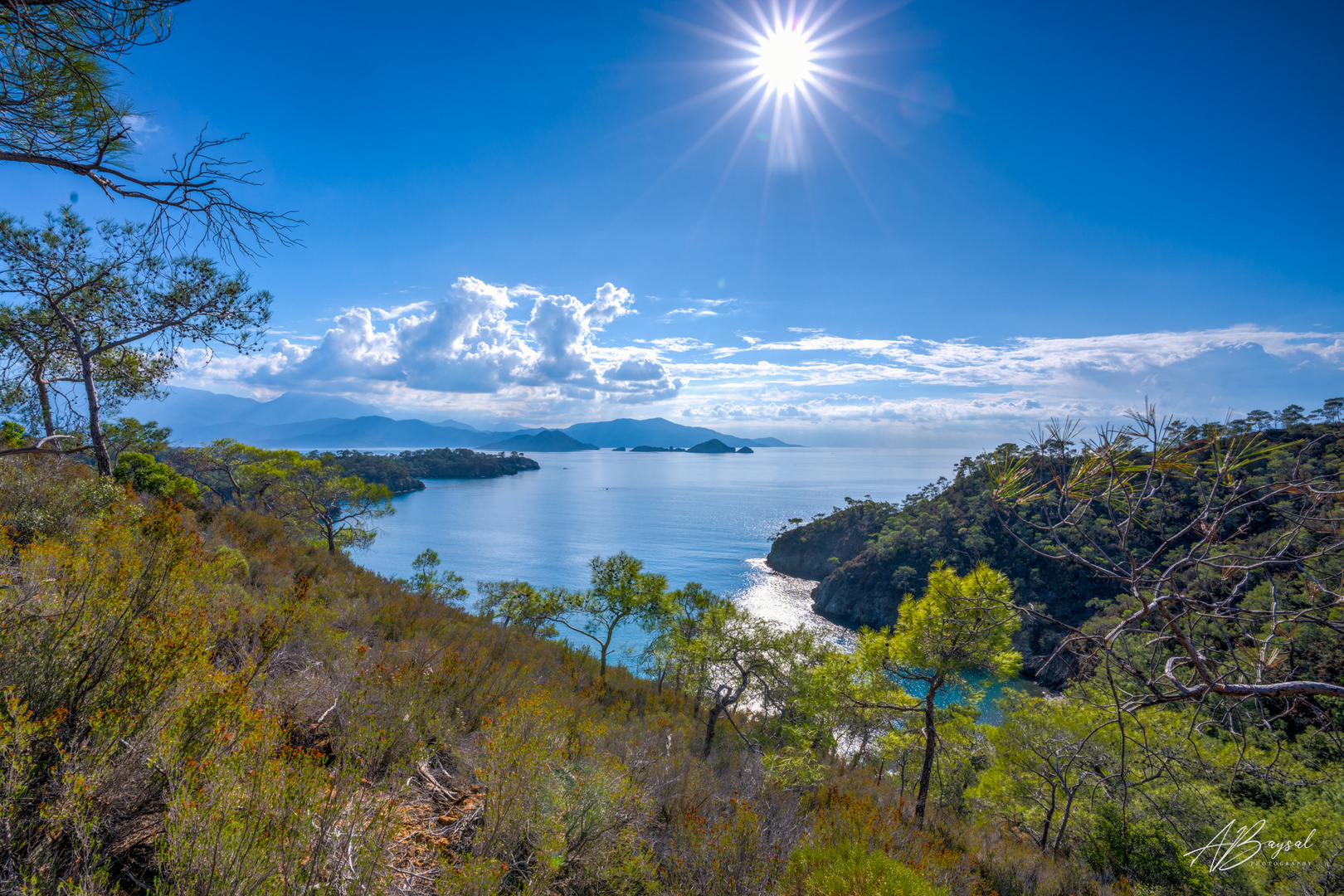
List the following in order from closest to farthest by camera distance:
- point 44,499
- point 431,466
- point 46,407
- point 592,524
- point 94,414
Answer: point 44,499 → point 94,414 → point 46,407 → point 592,524 → point 431,466

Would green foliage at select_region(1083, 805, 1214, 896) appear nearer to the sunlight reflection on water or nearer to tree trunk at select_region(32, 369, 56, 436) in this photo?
tree trunk at select_region(32, 369, 56, 436)

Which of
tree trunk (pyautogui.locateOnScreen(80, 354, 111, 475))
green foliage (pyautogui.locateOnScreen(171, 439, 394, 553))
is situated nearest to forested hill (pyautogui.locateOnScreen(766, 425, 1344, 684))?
green foliage (pyautogui.locateOnScreen(171, 439, 394, 553))

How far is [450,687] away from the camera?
6.16 meters

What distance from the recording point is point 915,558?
177 feet

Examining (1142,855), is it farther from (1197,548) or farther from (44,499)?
(44,499)

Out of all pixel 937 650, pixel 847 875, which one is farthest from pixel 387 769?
A: pixel 937 650

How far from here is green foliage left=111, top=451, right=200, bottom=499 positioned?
44.4 ft

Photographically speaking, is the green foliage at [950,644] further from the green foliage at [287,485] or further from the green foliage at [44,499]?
the green foliage at [287,485]

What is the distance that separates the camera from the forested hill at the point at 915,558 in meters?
47.2

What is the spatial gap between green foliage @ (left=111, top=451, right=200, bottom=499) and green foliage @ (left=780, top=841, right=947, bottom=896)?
17.0 meters

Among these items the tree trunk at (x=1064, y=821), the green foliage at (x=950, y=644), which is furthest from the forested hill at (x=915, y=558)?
the tree trunk at (x=1064, y=821)

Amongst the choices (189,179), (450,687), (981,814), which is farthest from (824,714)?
(189,179)

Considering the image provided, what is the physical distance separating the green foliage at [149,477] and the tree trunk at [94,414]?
10.4 ft

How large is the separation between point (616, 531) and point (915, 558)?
43.4 m
